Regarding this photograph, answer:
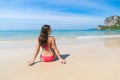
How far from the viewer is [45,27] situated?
477 centimetres

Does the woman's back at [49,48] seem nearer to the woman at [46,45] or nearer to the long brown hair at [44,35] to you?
the woman at [46,45]

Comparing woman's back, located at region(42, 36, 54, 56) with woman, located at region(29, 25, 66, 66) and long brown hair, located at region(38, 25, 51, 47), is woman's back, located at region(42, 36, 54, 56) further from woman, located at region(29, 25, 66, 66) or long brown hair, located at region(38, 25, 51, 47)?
long brown hair, located at region(38, 25, 51, 47)

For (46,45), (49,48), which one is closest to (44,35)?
(46,45)

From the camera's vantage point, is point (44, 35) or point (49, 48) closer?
point (44, 35)

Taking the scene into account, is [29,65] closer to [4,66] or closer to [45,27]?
[4,66]

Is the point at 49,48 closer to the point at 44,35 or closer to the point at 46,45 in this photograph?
the point at 46,45

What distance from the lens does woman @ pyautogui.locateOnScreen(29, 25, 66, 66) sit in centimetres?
480

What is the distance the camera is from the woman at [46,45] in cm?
480

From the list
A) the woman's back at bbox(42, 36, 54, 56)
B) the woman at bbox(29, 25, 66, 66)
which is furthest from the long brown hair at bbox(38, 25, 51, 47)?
the woman's back at bbox(42, 36, 54, 56)

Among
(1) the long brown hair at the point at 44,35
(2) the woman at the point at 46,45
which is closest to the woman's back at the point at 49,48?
(2) the woman at the point at 46,45

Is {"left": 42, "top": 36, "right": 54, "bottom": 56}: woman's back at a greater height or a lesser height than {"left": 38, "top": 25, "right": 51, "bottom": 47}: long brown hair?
lesser

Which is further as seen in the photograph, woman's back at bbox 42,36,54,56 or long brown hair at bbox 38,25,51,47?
woman's back at bbox 42,36,54,56

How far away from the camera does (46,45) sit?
16.2ft

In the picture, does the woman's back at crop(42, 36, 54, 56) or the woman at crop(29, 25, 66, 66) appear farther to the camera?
the woman's back at crop(42, 36, 54, 56)
